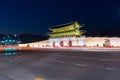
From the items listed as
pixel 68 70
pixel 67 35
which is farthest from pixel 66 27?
pixel 68 70

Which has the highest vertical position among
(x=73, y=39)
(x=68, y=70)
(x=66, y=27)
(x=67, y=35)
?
(x=66, y=27)

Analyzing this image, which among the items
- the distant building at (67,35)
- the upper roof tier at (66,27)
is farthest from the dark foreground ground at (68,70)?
the upper roof tier at (66,27)

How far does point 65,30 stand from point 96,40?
89.0 ft

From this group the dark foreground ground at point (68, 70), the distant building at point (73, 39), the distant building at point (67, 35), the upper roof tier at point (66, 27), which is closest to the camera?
the dark foreground ground at point (68, 70)

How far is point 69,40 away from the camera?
116 meters

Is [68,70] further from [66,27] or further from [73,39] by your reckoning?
[66,27]

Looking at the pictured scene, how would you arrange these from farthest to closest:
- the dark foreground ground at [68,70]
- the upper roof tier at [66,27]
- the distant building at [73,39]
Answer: the upper roof tier at [66,27] → the distant building at [73,39] → the dark foreground ground at [68,70]

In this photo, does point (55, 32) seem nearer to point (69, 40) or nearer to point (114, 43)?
point (69, 40)

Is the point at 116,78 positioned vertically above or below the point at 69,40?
below

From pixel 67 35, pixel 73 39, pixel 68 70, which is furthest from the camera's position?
pixel 67 35

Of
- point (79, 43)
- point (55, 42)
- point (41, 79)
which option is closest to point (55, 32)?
point (55, 42)

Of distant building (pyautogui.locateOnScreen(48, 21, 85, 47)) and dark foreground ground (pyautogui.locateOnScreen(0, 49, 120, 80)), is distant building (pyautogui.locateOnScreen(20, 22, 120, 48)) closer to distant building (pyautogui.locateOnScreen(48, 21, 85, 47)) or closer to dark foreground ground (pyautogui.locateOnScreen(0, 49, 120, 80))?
distant building (pyautogui.locateOnScreen(48, 21, 85, 47))

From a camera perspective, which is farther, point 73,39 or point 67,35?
point 67,35

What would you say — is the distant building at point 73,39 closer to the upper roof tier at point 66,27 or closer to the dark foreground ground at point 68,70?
the upper roof tier at point 66,27
